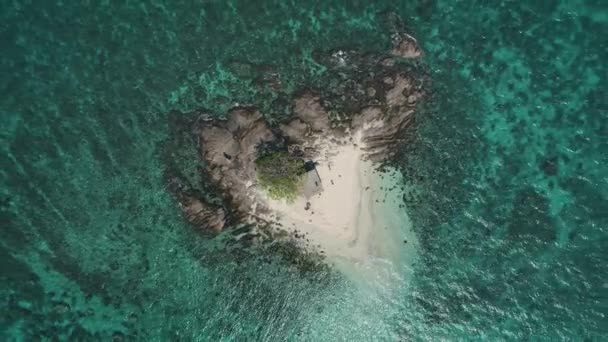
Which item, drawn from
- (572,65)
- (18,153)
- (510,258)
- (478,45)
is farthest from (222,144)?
(572,65)

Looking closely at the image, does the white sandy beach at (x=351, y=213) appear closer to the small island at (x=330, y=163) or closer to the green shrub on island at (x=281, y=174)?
the small island at (x=330, y=163)

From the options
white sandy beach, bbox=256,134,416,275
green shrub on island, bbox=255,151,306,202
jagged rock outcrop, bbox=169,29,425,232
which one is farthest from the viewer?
jagged rock outcrop, bbox=169,29,425,232

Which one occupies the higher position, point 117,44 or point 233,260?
point 117,44

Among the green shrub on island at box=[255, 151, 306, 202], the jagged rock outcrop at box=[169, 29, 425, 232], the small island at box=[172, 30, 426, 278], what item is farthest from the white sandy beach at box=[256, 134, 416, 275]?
the jagged rock outcrop at box=[169, 29, 425, 232]

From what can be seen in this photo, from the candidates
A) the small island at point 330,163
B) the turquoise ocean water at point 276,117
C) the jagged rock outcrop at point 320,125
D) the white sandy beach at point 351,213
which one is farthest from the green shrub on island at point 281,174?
the turquoise ocean water at point 276,117

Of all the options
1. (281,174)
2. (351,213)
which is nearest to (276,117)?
(281,174)

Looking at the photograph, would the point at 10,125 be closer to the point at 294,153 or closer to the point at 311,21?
the point at 294,153

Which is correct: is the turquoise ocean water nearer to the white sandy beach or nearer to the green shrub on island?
the white sandy beach
